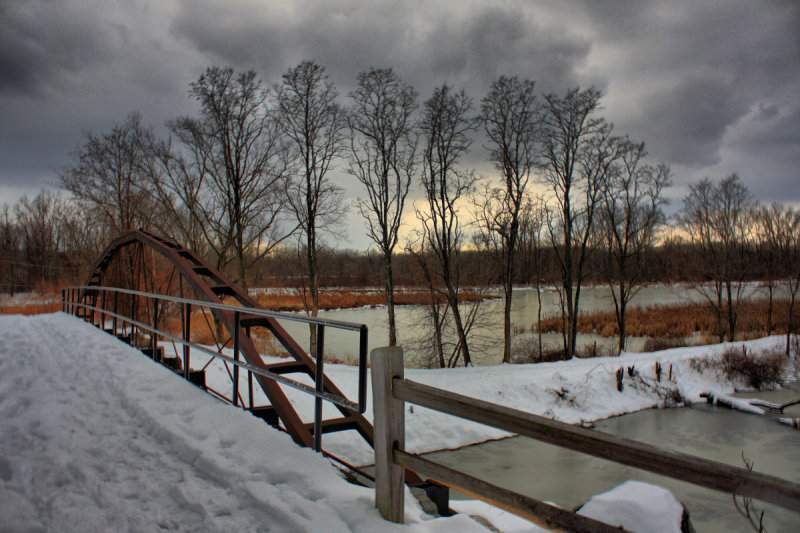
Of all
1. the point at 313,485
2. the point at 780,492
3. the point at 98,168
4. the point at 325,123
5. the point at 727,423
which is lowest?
the point at 727,423

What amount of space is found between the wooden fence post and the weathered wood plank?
0.08m

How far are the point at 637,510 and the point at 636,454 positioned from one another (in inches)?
147

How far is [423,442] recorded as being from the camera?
415 inches

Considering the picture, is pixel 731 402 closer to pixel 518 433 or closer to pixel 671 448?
pixel 671 448

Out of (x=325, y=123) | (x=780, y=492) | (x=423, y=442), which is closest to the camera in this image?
(x=780, y=492)

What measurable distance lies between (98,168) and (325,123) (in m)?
9.97

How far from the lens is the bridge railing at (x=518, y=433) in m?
1.29

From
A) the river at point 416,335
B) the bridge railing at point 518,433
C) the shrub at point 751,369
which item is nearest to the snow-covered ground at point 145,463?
the bridge railing at point 518,433

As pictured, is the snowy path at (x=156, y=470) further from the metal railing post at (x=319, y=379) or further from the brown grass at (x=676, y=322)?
the brown grass at (x=676, y=322)

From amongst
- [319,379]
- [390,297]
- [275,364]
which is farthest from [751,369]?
[319,379]

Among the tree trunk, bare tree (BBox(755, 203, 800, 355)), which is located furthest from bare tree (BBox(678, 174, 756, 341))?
the tree trunk

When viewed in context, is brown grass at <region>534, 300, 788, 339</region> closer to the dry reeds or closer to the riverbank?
the dry reeds

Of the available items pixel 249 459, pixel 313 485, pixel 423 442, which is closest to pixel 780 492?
pixel 313 485

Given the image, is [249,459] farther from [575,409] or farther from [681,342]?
[681,342]
